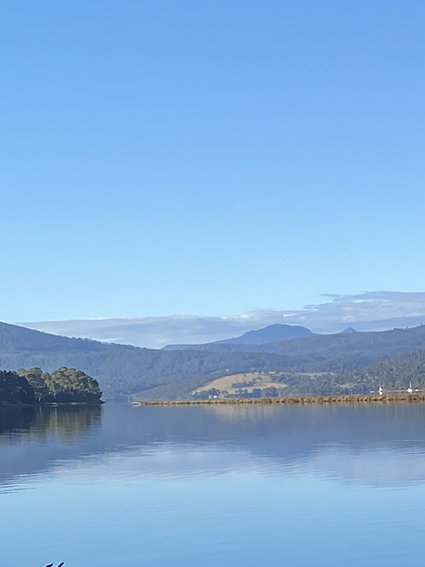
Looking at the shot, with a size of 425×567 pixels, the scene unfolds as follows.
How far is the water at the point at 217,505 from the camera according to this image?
38812 mm

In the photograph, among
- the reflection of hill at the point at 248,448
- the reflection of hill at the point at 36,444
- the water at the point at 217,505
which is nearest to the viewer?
the water at the point at 217,505

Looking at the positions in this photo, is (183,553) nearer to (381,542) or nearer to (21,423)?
(381,542)

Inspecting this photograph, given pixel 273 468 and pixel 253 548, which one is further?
pixel 273 468

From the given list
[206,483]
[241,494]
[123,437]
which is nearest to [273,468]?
[206,483]

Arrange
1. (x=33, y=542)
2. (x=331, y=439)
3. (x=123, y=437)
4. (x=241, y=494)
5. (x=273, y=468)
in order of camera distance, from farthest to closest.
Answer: (x=123, y=437), (x=331, y=439), (x=273, y=468), (x=241, y=494), (x=33, y=542)

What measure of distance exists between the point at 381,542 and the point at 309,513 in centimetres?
706

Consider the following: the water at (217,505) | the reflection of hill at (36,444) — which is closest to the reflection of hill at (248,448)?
the reflection of hill at (36,444)

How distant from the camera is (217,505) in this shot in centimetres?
4941

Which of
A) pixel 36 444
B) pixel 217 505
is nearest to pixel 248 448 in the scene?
pixel 36 444

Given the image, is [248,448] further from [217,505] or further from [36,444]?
[217,505]

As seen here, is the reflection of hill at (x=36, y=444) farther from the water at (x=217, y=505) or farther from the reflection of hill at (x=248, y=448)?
the water at (x=217, y=505)

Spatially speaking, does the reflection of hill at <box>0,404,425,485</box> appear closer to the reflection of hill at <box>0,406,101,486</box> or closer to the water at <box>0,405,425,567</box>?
the reflection of hill at <box>0,406,101,486</box>

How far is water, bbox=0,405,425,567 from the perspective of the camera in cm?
3881

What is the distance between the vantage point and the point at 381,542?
130 ft
